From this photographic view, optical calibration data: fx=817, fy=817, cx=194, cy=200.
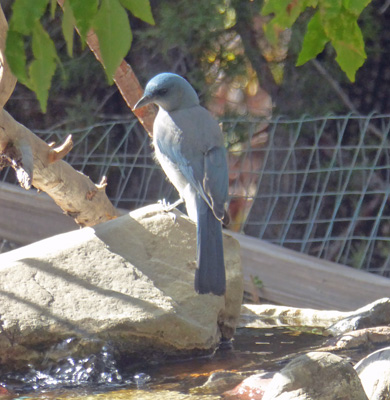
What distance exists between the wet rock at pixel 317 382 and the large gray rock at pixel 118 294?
0.75 m

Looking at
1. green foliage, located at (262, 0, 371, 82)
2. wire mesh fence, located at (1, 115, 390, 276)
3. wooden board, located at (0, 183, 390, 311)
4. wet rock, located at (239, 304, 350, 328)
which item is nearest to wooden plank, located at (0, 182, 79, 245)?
wire mesh fence, located at (1, 115, 390, 276)

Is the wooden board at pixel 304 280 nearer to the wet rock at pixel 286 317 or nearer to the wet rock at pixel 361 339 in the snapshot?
the wet rock at pixel 286 317

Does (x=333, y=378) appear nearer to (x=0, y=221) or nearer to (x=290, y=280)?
(x=290, y=280)

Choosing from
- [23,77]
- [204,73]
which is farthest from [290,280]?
[23,77]

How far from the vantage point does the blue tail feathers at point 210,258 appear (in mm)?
3271

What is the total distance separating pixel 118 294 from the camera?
3262mm

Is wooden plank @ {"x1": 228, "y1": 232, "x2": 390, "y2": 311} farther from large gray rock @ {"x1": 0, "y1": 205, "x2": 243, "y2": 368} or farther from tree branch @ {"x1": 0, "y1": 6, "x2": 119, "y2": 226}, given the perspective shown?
tree branch @ {"x1": 0, "y1": 6, "x2": 119, "y2": 226}

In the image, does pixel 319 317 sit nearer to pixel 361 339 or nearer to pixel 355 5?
pixel 361 339

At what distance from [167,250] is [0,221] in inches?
57.0

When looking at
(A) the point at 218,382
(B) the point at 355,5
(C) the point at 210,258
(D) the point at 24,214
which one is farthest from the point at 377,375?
(D) the point at 24,214

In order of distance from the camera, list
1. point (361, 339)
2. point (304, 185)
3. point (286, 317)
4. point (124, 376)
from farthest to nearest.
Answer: point (304, 185) < point (286, 317) < point (361, 339) < point (124, 376)

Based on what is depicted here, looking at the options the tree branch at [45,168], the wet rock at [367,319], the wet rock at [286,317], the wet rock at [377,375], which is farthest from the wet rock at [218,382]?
the tree branch at [45,168]

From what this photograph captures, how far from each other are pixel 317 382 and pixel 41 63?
4.95ft

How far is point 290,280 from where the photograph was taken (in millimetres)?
4270
